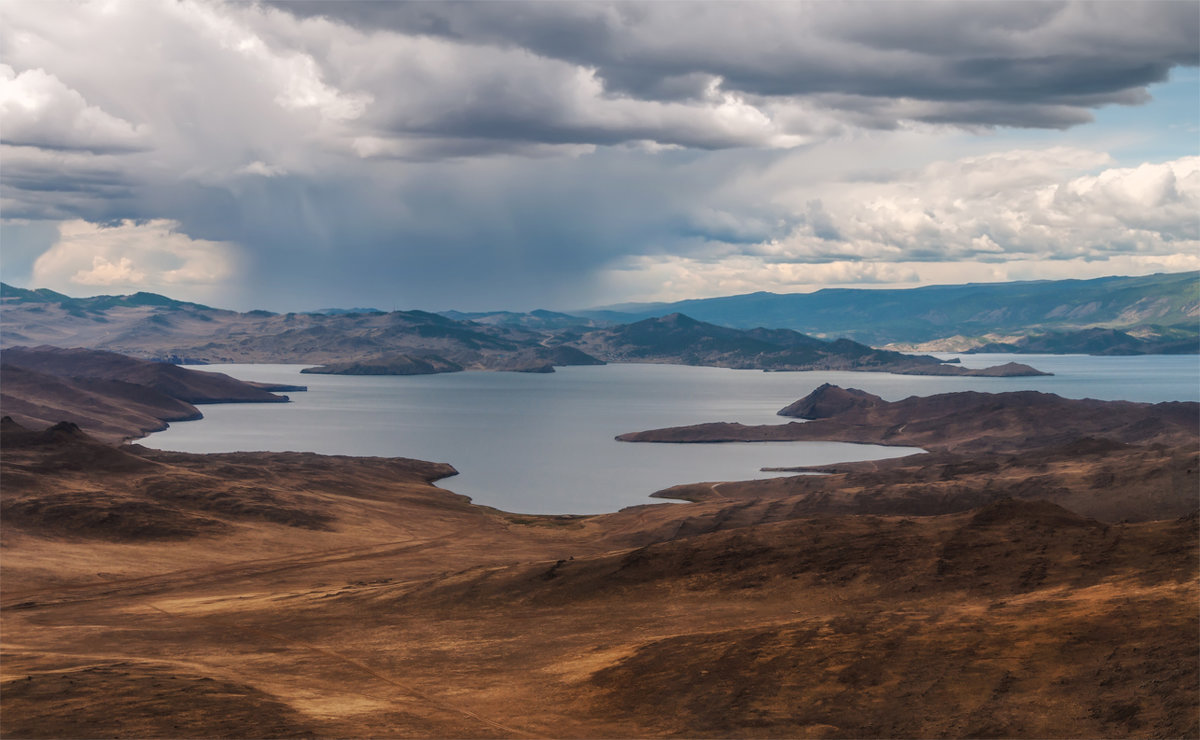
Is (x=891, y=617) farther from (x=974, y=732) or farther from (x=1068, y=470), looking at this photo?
(x=1068, y=470)

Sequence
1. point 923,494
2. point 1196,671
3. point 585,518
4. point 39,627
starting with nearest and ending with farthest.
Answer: point 1196,671 < point 39,627 < point 923,494 < point 585,518

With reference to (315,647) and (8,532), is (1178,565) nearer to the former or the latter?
(315,647)

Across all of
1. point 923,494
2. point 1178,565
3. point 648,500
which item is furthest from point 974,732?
point 648,500

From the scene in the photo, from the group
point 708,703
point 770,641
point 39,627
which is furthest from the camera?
point 39,627

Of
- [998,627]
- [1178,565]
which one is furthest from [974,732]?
[1178,565]

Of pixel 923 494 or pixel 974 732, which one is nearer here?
pixel 974 732

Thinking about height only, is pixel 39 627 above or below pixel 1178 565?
below
